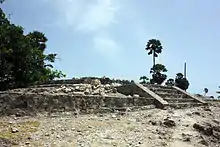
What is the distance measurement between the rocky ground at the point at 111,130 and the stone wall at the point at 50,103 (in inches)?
12.5

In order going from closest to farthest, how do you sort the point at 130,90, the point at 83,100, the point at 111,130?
the point at 111,130
the point at 83,100
the point at 130,90

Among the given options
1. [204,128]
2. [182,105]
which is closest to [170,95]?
[182,105]

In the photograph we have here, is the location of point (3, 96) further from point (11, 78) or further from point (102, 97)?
point (11, 78)

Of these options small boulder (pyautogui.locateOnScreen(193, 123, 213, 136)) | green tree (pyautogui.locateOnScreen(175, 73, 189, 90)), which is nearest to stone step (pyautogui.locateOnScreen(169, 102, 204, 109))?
small boulder (pyautogui.locateOnScreen(193, 123, 213, 136))

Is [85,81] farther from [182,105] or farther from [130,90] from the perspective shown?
[182,105]

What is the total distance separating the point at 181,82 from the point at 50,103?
23272 millimetres

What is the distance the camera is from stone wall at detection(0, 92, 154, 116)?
10829 mm

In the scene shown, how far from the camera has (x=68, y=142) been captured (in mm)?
8453

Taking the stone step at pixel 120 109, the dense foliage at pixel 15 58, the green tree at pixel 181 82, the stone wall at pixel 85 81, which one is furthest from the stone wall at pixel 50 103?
the green tree at pixel 181 82

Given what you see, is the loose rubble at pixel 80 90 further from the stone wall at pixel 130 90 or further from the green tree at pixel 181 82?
the green tree at pixel 181 82

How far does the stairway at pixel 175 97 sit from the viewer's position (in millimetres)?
15656

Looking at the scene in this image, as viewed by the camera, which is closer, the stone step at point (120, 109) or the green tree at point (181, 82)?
the stone step at point (120, 109)

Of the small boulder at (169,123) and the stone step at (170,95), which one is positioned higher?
the stone step at (170,95)

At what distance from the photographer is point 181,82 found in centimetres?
3322
